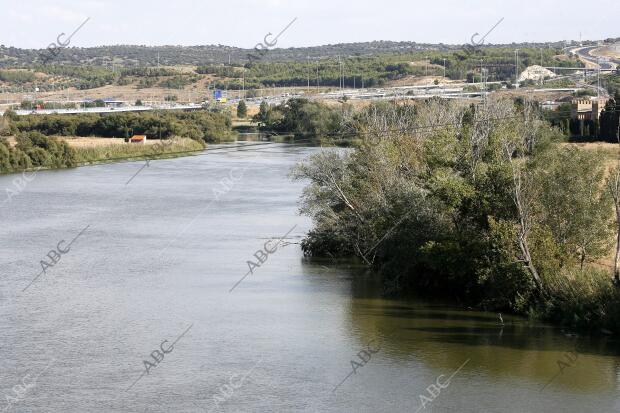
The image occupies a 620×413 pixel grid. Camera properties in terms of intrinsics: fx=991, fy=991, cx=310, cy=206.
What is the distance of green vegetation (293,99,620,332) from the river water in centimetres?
60

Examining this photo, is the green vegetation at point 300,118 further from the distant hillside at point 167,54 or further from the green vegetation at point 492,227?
the distant hillside at point 167,54

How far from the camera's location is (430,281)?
823 inches

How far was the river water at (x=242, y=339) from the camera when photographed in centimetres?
1477

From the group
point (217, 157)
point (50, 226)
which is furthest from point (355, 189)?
point (217, 157)

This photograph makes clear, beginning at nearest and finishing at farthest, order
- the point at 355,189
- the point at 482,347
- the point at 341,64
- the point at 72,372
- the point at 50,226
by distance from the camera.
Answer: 1. the point at 72,372
2. the point at 482,347
3. the point at 355,189
4. the point at 50,226
5. the point at 341,64

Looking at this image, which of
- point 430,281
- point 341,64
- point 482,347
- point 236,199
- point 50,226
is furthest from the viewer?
point 341,64

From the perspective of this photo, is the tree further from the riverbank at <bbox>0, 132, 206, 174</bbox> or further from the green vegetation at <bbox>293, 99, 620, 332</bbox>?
the green vegetation at <bbox>293, 99, 620, 332</bbox>

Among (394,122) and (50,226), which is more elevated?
(394,122)

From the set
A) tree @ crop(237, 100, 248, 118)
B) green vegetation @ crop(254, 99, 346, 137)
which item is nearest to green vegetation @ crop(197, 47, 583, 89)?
tree @ crop(237, 100, 248, 118)

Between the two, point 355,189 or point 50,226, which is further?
point 50,226

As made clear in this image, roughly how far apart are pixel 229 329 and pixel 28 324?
12.1 feet

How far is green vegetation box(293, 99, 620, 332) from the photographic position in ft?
60.1

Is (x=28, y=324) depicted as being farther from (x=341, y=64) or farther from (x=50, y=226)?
(x=341, y=64)

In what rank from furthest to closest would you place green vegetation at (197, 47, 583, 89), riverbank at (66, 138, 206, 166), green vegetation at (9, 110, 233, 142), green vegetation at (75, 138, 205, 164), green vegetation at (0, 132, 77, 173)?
1. green vegetation at (197, 47, 583, 89)
2. green vegetation at (9, 110, 233, 142)
3. riverbank at (66, 138, 206, 166)
4. green vegetation at (75, 138, 205, 164)
5. green vegetation at (0, 132, 77, 173)
